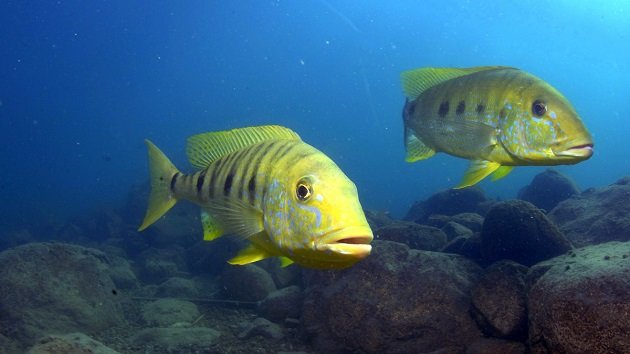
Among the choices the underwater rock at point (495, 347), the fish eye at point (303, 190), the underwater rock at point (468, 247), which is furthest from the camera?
the underwater rock at point (468, 247)

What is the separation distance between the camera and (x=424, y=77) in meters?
5.10

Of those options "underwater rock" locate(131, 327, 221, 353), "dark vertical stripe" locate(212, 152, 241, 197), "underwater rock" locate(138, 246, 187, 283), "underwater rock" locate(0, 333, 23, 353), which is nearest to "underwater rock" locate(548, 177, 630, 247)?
"underwater rock" locate(131, 327, 221, 353)

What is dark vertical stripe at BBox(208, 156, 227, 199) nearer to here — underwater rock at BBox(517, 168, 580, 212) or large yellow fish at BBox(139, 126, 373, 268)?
large yellow fish at BBox(139, 126, 373, 268)

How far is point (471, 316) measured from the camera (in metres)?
5.69

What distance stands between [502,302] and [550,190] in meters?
10.1

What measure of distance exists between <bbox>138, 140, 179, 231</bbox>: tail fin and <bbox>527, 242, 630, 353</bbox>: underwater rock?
3.83 metres

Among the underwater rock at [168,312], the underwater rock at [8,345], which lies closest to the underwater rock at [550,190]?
the underwater rock at [168,312]

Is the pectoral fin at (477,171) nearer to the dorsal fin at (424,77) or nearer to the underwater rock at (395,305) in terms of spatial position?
the dorsal fin at (424,77)

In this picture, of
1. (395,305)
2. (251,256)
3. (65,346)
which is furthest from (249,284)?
(251,256)

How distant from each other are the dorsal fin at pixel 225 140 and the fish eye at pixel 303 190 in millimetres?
730

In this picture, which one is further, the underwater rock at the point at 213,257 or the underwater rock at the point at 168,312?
the underwater rock at the point at 213,257

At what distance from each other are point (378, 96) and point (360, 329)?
190403mm

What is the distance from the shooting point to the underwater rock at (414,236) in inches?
339

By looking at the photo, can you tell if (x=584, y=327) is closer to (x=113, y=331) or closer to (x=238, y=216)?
(x=238, y=216)
